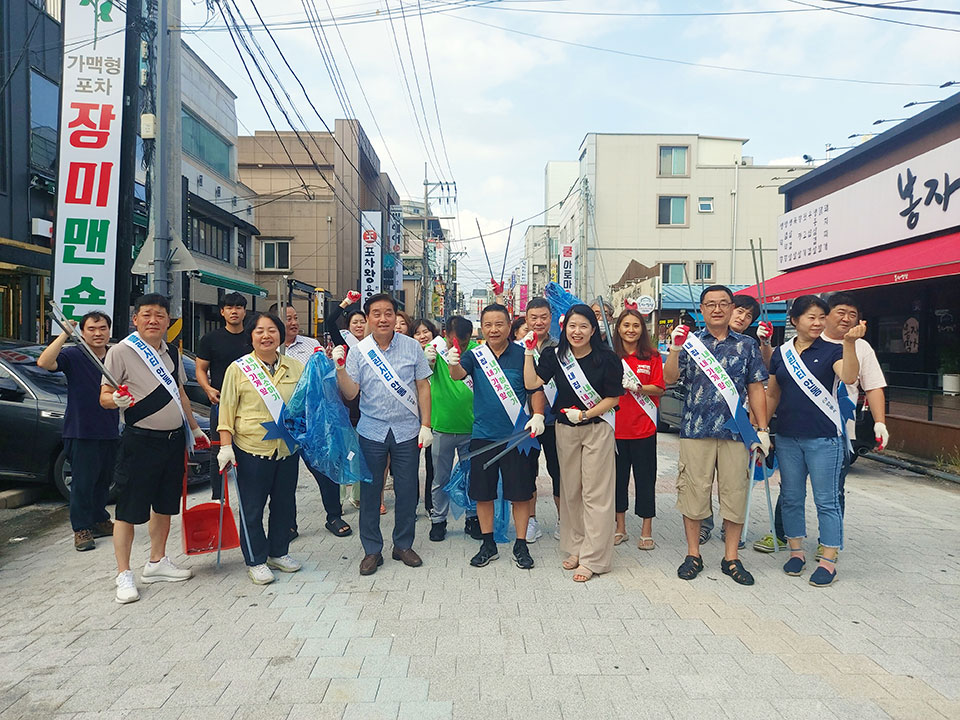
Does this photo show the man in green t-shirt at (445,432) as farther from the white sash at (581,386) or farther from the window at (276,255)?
the window at (276,255)

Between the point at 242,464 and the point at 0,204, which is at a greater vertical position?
the point at 0,204

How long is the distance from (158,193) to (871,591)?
348 inches

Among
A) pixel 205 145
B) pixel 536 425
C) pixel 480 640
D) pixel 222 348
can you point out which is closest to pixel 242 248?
pixel 205 145

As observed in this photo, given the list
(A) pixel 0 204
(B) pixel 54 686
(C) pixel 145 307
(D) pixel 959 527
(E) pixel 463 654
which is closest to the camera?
(B) pixel 54 686

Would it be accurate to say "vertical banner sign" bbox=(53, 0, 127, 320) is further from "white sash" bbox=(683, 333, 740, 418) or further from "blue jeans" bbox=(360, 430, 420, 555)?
"white sash" bbox=(683, 333, 740, 418)

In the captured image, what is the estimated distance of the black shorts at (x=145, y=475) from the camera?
4.24 metres

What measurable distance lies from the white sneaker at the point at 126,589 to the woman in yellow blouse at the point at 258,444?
670 mm

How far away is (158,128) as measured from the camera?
897cm

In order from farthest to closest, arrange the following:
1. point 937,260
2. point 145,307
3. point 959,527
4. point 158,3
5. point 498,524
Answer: point 937,260
point 158,3
point 959,527
point 498,524
point 145,307

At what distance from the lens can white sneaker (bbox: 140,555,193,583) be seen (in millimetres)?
4465

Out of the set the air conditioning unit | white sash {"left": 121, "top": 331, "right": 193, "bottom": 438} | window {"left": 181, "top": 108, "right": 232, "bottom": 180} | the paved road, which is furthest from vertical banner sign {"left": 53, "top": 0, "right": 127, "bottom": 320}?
window {"left": 181, "top": 108, "right": 232, "bottom": 180}

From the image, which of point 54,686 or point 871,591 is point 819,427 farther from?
point 54,686

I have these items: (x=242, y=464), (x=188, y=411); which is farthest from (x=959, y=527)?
(x=188, y=411)

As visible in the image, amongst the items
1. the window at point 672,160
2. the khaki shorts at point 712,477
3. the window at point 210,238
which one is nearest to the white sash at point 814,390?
the khaki shorts at point 712,477
